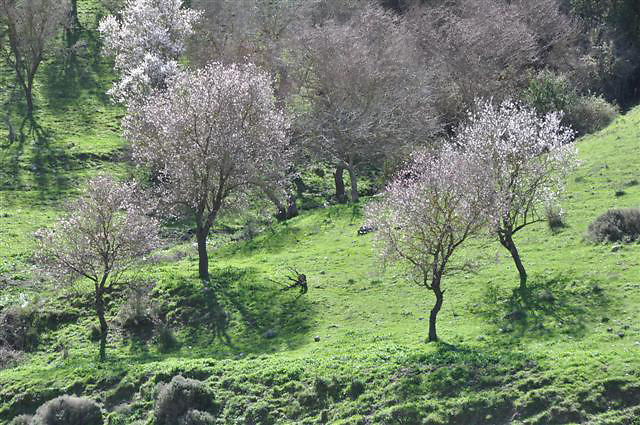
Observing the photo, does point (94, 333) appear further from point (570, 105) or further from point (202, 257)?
point (570, 105)

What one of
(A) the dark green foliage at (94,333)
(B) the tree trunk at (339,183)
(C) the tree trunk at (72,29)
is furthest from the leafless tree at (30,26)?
(A) the dark green foliage at (94,333)

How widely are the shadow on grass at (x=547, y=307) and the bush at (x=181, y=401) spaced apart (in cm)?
1246

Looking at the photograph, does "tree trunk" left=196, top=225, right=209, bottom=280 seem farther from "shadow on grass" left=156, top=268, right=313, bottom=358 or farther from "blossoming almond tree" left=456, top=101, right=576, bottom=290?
"blossoming almond tree" left=456, top=101, right=576, bottom=290

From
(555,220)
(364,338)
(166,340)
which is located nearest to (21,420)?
(166,340)

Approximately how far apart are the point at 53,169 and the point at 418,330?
128ft

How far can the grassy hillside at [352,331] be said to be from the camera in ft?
90.0

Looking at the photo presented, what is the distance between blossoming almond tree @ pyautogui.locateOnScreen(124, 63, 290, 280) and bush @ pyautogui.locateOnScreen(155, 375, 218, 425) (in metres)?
11.4

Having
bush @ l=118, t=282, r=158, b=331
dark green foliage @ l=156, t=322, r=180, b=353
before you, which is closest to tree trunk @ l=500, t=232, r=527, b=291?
dark green foliage @ l=156, t=322, r=180, b=353

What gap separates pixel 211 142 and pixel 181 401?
1553 centimetres

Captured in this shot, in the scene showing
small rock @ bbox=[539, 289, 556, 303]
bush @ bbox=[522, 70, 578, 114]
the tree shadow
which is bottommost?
small rock @ bbox=[539, 289, 556, 303]

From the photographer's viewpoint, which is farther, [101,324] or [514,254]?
[101,324]

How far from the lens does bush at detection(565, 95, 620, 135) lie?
64.1 metres

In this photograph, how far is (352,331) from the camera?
34.2 m

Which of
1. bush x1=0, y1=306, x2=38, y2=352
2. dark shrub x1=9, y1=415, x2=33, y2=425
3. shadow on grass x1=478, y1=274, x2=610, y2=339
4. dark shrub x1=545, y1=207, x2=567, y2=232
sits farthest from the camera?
dark shrub x1=545, y1=207, x2=567, y2=232
